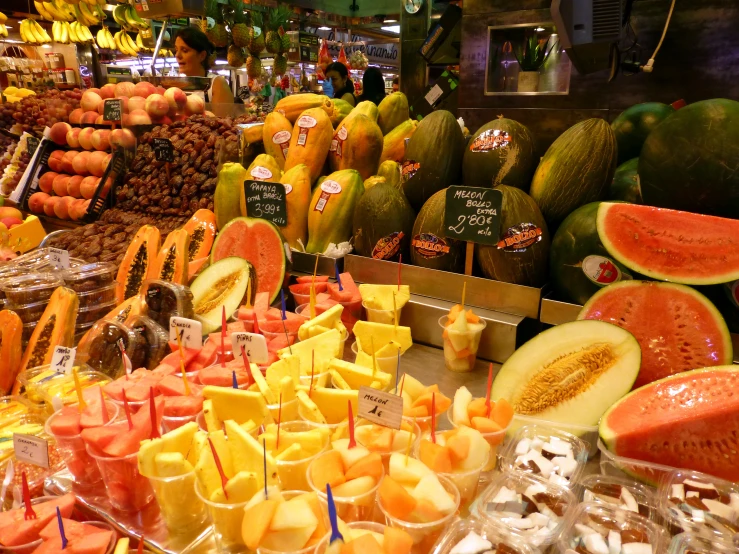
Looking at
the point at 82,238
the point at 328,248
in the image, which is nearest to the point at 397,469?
the point at 328,248

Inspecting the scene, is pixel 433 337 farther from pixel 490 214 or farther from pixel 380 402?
pixel 380 402

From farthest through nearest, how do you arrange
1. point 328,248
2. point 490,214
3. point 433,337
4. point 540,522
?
point 328,248 → point 433,337 → point 490,214 → point 540,522

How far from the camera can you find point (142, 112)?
3354 mm

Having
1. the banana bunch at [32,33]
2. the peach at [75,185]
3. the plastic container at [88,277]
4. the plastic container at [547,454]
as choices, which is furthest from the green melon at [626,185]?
the banana bunch at [32,33]

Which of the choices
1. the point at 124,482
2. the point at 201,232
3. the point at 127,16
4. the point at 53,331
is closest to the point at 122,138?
the point at 201,232

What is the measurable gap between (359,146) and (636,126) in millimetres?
1187

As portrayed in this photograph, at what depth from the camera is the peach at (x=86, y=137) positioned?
3.44m

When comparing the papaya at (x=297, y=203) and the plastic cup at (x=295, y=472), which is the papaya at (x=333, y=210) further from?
the plastic cup at (x=295, y=472)

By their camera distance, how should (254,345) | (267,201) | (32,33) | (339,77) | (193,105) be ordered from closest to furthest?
(254,345) < (267,201) < (193,105) < (339,77) < (32,33)

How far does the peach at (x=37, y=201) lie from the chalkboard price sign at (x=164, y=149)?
44.3 inches

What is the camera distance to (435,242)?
1982 mm

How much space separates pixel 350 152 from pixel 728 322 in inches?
65.5

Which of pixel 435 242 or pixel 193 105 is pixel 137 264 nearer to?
pixel 435 242

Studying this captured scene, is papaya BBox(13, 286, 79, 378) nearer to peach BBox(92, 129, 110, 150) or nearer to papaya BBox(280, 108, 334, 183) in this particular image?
papaya BBox(280, 108, 334, 183)
